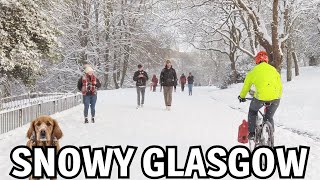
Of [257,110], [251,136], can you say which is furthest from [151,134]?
[257,110]

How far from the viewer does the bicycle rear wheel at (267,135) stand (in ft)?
23.6

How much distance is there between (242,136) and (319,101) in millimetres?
10515

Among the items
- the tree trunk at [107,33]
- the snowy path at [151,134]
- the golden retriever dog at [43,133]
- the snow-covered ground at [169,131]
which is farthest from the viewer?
the tree trunk at [107,33]

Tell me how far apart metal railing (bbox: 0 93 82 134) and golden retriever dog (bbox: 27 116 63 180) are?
207 inches

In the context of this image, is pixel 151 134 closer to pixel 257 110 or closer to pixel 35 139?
pixel 257 110

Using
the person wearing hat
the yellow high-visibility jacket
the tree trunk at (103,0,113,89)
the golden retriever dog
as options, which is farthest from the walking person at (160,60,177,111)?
the tree trunk at (103,0,113,89)

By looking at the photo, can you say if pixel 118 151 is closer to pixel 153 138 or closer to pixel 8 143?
pixel 153 138

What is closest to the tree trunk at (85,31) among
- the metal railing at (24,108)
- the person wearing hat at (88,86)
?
the metal railing at (24,108)

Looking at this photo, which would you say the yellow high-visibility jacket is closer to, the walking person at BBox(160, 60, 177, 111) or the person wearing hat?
the person wearing hat

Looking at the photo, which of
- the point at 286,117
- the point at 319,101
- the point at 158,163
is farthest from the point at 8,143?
the point at 319,101

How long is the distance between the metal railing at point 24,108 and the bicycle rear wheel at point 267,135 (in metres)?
6.59

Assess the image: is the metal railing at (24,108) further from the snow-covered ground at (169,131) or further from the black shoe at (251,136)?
the black shoe at (251,136)

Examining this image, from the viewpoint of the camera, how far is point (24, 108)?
40.5 ft

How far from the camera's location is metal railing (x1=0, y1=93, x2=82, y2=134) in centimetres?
1109
